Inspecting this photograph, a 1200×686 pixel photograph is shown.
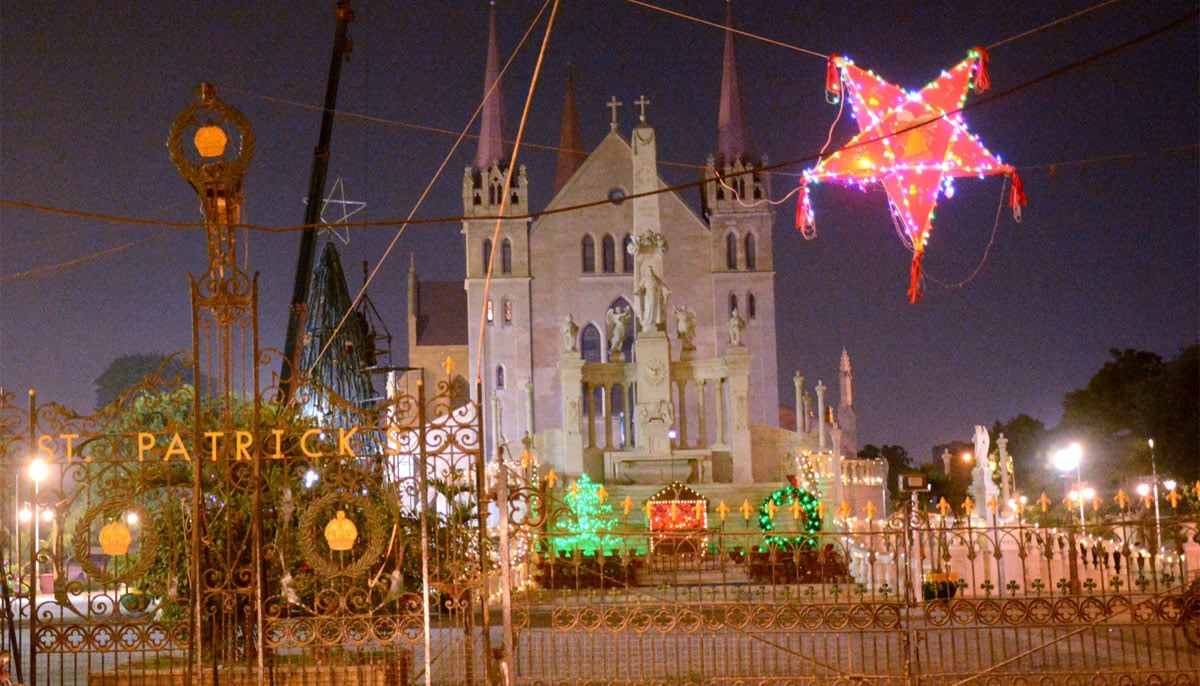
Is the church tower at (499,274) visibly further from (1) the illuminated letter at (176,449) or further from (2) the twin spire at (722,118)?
(1) the illuminated letter at (176,449)

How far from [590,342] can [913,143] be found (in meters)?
39.3

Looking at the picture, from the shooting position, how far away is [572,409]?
3556 centimetres

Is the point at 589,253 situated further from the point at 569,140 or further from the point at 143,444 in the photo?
the point at 143,444

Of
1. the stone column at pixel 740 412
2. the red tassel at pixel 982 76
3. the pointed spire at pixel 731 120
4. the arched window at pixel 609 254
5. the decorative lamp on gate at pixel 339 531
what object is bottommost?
the decorative lamp on gate at pixel 339 531

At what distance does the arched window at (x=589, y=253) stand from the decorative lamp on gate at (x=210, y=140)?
133 ft

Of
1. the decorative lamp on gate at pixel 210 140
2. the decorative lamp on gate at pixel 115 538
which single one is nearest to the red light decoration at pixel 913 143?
the decorative lamp on gate at pixel 210 140

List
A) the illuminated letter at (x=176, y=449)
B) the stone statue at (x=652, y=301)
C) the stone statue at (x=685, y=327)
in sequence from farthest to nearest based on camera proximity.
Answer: the stone statue at (x=685, y=327)
the stone statue at (x=652, y=301)
the illuminated letter at (x=176, y=449)

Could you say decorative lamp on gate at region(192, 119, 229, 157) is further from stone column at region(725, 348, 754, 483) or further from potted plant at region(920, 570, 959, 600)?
stone column at region(725, 348, 754, 483)

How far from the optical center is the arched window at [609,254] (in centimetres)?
5097

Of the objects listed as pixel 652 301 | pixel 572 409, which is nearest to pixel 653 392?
pixel 652 301

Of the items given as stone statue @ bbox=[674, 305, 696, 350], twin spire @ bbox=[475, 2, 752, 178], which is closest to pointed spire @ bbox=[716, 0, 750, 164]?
twin spire @ bbox=[475, 2, 752, 178]

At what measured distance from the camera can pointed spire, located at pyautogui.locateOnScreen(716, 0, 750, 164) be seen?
171 feet

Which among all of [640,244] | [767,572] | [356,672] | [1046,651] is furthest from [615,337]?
[356,672]

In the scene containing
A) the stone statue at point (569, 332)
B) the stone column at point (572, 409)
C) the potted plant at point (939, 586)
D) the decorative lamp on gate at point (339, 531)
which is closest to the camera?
the decorative lamp on gate at point (339, 531)
